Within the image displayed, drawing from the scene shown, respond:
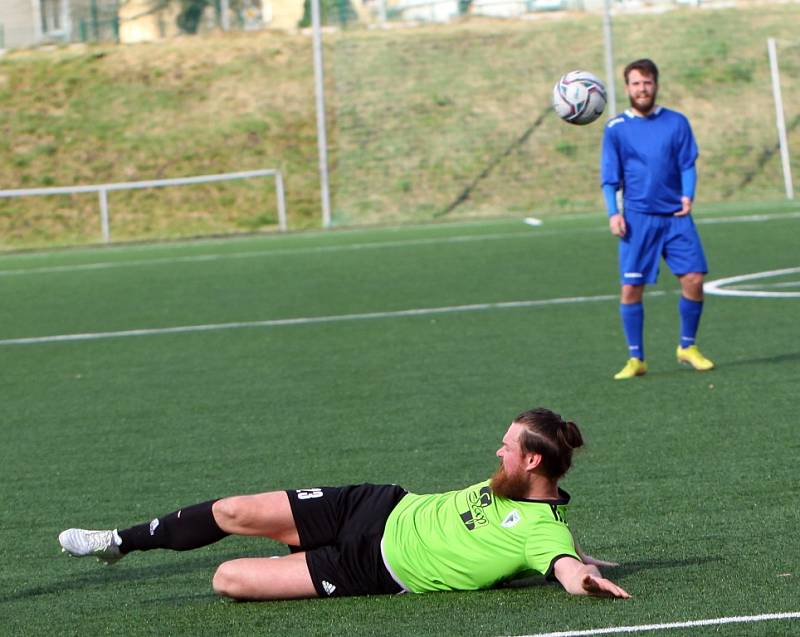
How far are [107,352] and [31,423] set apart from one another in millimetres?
3206

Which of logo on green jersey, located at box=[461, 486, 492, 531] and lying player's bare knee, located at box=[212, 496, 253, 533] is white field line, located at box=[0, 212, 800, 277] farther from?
logo on green jersey, located at box=[461, 486, 492, 531]

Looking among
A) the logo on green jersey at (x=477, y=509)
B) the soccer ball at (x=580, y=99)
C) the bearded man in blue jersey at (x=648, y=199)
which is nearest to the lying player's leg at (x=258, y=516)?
the logo on green jersey at (x=477, y=509)

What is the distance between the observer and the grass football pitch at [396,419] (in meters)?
4.96

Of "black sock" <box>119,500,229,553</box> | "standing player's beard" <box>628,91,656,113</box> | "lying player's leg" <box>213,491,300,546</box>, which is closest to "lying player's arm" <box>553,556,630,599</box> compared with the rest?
"lying player's leg" <box>213,491,300,546</box>

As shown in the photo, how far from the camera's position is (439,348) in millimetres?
11617

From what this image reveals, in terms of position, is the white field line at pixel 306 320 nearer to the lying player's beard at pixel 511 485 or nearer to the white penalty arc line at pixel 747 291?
the white penalty arc line at pixel 747 291

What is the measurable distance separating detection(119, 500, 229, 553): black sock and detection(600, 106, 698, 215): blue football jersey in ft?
16.9

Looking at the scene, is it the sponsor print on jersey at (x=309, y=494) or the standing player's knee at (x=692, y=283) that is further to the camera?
the standing player's knee at (x=692, y=283)

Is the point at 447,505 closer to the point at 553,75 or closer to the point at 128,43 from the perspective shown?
the point at 553,75

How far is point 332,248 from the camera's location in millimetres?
20719

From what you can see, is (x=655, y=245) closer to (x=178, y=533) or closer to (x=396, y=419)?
(x=396, y=419)

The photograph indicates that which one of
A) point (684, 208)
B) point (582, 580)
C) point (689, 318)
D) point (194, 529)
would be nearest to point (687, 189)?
point (684, 208)

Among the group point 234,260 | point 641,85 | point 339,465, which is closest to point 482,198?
point 234,260

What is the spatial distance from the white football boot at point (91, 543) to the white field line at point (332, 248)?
49.2 ft
